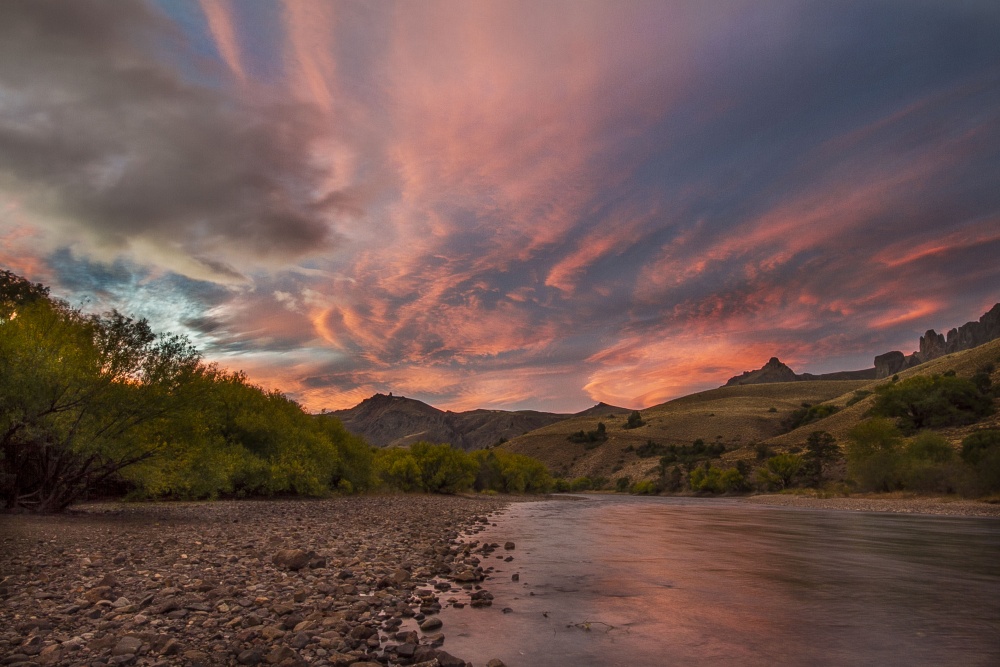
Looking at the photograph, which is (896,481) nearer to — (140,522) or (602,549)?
(602,549)

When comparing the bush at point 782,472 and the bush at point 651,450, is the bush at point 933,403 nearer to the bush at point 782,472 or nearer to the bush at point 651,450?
the bush at point 782,472

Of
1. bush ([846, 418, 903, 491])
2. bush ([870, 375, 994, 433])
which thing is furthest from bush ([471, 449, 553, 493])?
bush ([870, 375, 994, 433])

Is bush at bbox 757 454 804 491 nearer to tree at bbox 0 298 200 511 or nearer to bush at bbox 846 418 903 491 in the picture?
bush at bbox 846 418 903 491

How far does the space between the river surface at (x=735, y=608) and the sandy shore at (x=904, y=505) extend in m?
41.9

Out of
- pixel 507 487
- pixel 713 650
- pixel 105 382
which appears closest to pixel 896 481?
pixel 507 487

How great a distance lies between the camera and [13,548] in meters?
15.9

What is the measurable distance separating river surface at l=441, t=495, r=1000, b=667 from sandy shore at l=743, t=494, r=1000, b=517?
41891mm

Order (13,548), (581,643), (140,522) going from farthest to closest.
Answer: (140,522)
(13,548)
(581,643)

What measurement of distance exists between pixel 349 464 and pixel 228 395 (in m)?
23.2

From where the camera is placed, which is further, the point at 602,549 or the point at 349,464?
the point at 349,464

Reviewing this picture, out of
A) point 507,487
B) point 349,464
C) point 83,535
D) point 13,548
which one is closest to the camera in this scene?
point 13,548

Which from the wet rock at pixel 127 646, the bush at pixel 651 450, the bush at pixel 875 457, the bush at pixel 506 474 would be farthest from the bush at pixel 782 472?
the wet rock at pixel 127 646

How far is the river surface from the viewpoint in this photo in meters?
10.5

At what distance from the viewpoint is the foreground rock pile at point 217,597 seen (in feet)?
27.5
